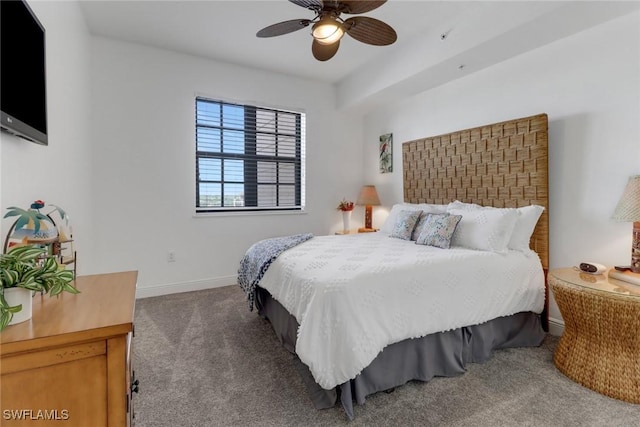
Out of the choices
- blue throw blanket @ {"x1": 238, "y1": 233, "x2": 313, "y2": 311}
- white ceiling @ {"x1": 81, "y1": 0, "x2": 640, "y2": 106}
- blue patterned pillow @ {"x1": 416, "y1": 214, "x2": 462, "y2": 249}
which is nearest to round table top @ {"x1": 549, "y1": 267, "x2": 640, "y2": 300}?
blue patterned pillow @ {"x1": 416, "y1": 214, "x2": 462, "y2": 249}

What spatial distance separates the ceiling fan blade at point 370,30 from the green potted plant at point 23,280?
2028 mm

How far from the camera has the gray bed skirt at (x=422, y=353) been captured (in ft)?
5.61

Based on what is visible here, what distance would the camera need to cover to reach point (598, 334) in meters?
1.88

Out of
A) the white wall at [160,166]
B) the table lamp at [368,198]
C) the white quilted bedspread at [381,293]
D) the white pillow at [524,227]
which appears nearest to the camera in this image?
the white quilted bedspread at [381,293]

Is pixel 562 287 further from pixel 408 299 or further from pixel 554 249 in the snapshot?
pixel 408 299

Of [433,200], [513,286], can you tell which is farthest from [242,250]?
[513,286]

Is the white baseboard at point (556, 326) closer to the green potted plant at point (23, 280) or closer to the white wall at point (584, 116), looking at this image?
the white wall at point (584, 116)

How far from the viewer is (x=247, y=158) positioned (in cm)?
416

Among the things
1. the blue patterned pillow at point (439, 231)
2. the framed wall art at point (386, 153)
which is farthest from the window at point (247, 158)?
the blue patterned pillow at point (439, 231)

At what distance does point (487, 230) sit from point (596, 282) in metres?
0.73

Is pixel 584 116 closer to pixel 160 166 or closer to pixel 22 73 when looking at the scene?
pixel 22 73

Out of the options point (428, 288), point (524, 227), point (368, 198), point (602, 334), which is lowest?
point (602, 334)

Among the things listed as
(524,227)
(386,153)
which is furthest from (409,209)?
(386,153)

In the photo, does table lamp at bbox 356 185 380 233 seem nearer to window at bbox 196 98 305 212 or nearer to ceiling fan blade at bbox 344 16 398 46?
window at bbox 196 98 305 212
